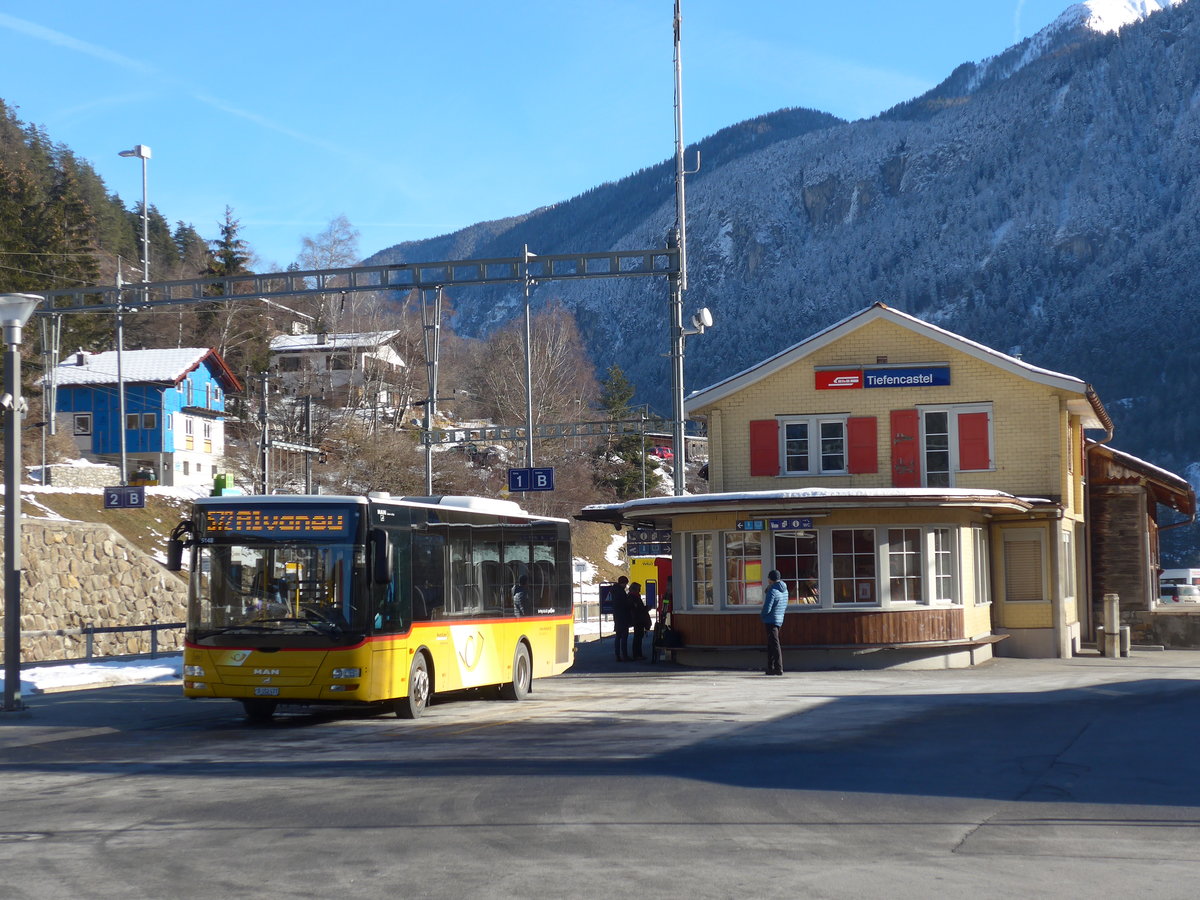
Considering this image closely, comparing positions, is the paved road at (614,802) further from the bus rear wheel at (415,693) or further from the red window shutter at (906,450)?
the red window shutter at (906,450)

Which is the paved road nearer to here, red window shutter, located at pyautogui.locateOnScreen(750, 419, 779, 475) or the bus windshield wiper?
the bus windshield wiper

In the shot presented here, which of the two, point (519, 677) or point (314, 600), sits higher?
point (314, 600)

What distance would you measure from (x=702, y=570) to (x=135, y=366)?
57.6m

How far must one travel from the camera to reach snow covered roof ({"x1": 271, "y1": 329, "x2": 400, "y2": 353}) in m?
82.2

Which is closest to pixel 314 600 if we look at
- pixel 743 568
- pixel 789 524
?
pixel 789 524

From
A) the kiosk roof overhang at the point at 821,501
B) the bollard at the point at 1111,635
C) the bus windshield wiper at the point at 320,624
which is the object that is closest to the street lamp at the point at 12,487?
the bus windshield wiper at the point at 320,624

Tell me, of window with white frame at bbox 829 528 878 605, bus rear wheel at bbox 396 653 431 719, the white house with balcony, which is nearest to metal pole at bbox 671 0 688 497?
window with white frame at bbox 829 528 878 605

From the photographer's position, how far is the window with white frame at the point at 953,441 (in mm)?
32062

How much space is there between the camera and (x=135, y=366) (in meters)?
78.2

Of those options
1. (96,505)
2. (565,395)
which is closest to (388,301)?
(565,395)

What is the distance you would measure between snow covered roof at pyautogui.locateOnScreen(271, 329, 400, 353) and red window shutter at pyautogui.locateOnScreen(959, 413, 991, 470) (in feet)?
176

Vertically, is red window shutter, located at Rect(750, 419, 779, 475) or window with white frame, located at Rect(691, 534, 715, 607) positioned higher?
red window shutter, located at Rect(750, 419, 779, 475)

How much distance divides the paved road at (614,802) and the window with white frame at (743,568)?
8.68 meters

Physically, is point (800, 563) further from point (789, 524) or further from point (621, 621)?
point (621, 621)
